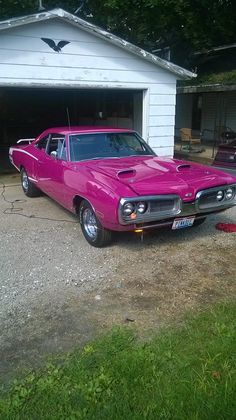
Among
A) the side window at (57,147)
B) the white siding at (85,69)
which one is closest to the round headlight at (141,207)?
the side window at (57,147)

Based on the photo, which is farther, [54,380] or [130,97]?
[130,97]

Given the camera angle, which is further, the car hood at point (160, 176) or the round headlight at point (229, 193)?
the round headlight at point (229, 193)

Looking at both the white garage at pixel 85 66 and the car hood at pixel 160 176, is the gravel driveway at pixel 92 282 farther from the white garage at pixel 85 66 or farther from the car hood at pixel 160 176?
the white garage at pixel 85 66

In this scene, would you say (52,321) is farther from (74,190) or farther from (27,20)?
(27,20)

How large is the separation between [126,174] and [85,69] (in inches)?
201

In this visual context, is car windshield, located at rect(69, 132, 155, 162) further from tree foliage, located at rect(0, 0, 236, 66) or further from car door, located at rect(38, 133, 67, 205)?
tree foliage, located at rect(0, 0, 236, 66)

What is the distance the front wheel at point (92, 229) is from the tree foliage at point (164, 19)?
48.9ft

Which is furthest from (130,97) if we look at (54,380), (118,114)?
(54,380)

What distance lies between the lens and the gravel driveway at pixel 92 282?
3438 millimetres

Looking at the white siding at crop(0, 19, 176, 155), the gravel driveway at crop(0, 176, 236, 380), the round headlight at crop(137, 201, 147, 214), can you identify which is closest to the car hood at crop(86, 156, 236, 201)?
the round headlight at crop(137, 201, 147, 214)

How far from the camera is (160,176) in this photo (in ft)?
16.8

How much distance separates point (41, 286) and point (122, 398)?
1973mm

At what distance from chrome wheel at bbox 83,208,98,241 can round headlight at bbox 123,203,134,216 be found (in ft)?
2.51

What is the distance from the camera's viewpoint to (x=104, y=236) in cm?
521
